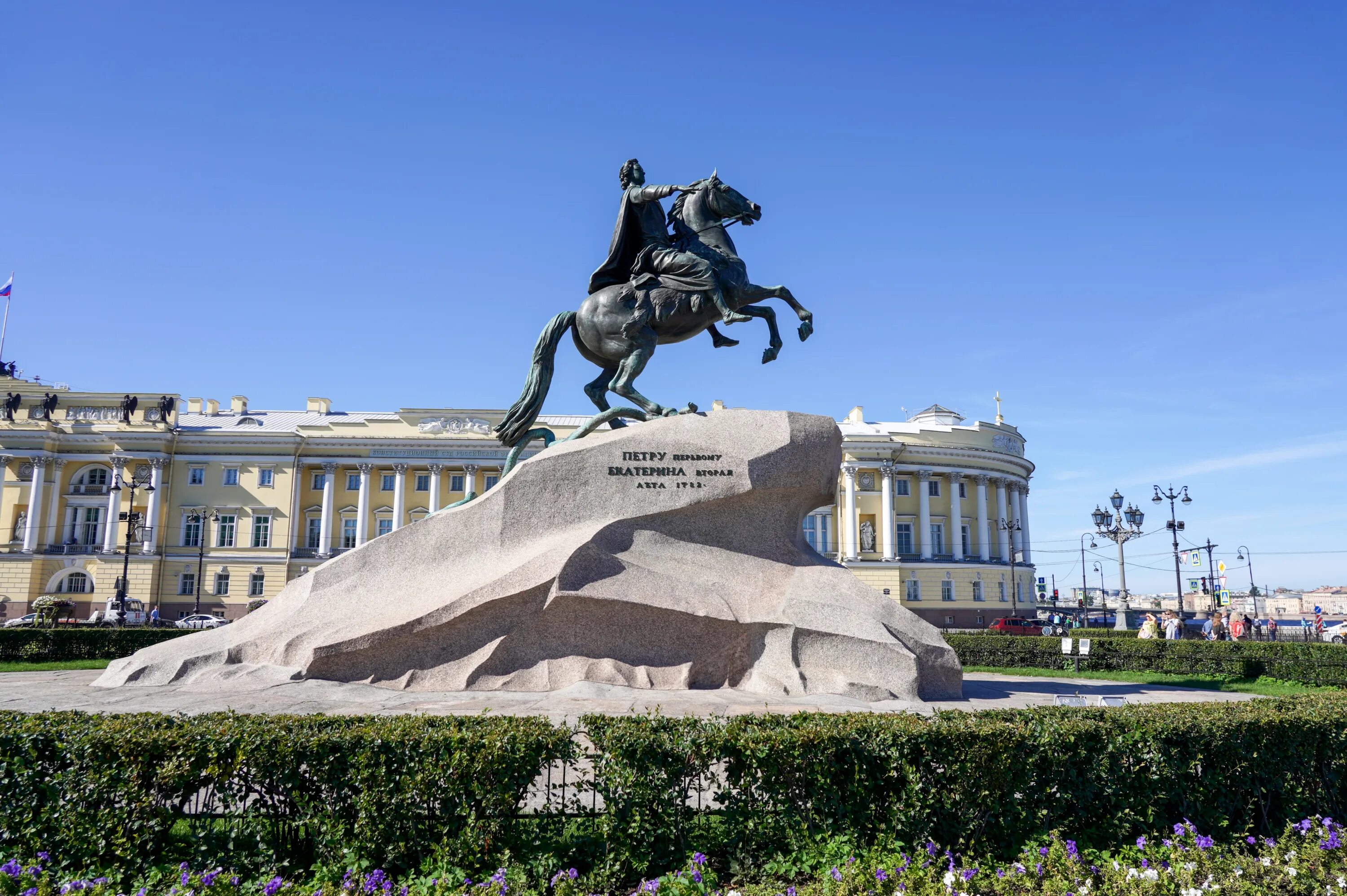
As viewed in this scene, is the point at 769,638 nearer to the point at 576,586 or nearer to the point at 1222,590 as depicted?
the point at 576,586

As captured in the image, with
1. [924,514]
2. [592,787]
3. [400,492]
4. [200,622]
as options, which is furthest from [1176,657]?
[400,492]

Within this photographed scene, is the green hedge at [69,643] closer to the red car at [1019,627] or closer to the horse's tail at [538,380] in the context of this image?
the horse's tail at [538,380]

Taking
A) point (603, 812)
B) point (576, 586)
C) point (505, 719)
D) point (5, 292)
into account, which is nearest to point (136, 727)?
point (505, 719)

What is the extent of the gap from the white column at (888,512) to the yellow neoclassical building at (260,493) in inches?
6.5

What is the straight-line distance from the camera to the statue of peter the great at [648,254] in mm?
12898

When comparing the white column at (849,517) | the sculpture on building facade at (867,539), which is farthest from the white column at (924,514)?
the white column at (849,517)

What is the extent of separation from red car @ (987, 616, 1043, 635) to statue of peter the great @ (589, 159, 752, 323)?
39314 millimetres

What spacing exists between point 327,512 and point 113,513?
13637mm

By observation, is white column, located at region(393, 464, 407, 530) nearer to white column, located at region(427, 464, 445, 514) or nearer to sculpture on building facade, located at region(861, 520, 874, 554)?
white column, located at region(427, 464, 445, 514)

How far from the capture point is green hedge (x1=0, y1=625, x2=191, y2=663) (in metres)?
19.7

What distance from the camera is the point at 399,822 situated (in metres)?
4.99

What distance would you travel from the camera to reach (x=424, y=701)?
31.2 feet

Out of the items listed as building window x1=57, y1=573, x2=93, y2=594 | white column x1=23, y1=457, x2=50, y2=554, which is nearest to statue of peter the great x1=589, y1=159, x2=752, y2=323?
building window x1=57, y1=573, x2=93, y2=594

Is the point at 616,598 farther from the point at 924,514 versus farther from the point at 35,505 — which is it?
the point at 35,505
